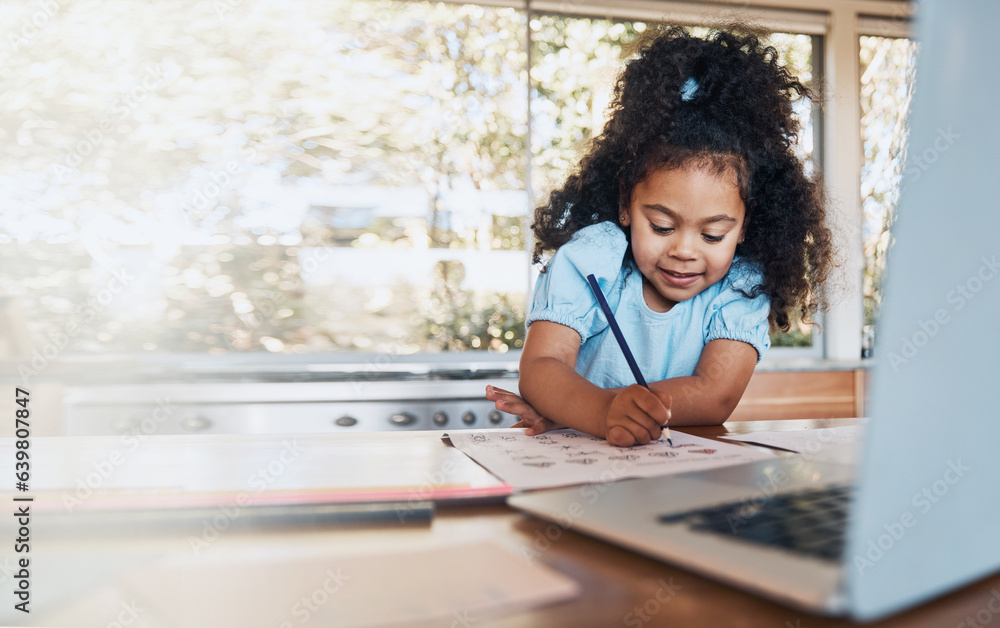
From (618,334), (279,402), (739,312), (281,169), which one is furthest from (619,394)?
(281,169)

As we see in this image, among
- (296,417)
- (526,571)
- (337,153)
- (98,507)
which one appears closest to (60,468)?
(98,507)

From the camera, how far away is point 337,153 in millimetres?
2297

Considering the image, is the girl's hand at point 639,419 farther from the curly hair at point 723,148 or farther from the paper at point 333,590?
the curly hair at point 723,148

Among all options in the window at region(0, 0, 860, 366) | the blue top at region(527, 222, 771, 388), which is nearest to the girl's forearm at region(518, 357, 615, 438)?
the blue top at region(527, 222, 771, 388)

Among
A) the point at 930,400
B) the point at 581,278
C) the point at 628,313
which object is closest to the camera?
the point at 930,400

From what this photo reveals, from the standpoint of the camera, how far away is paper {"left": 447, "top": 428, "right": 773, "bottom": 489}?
20.5 inches

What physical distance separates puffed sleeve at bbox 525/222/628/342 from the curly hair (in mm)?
79

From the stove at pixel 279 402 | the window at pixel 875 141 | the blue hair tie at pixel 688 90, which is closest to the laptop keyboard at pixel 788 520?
the blue hair tie at pixel 688 90

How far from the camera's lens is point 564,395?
0.83 metres

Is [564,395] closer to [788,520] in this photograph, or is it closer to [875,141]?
[788,520]

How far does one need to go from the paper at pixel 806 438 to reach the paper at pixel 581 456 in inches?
1.8

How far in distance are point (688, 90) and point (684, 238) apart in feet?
0.93

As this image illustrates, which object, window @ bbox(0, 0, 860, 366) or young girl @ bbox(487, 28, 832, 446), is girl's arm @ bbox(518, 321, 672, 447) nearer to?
young girl @ bbox(487, 28, 832, 446)

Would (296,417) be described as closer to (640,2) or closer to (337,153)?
(337,153)
